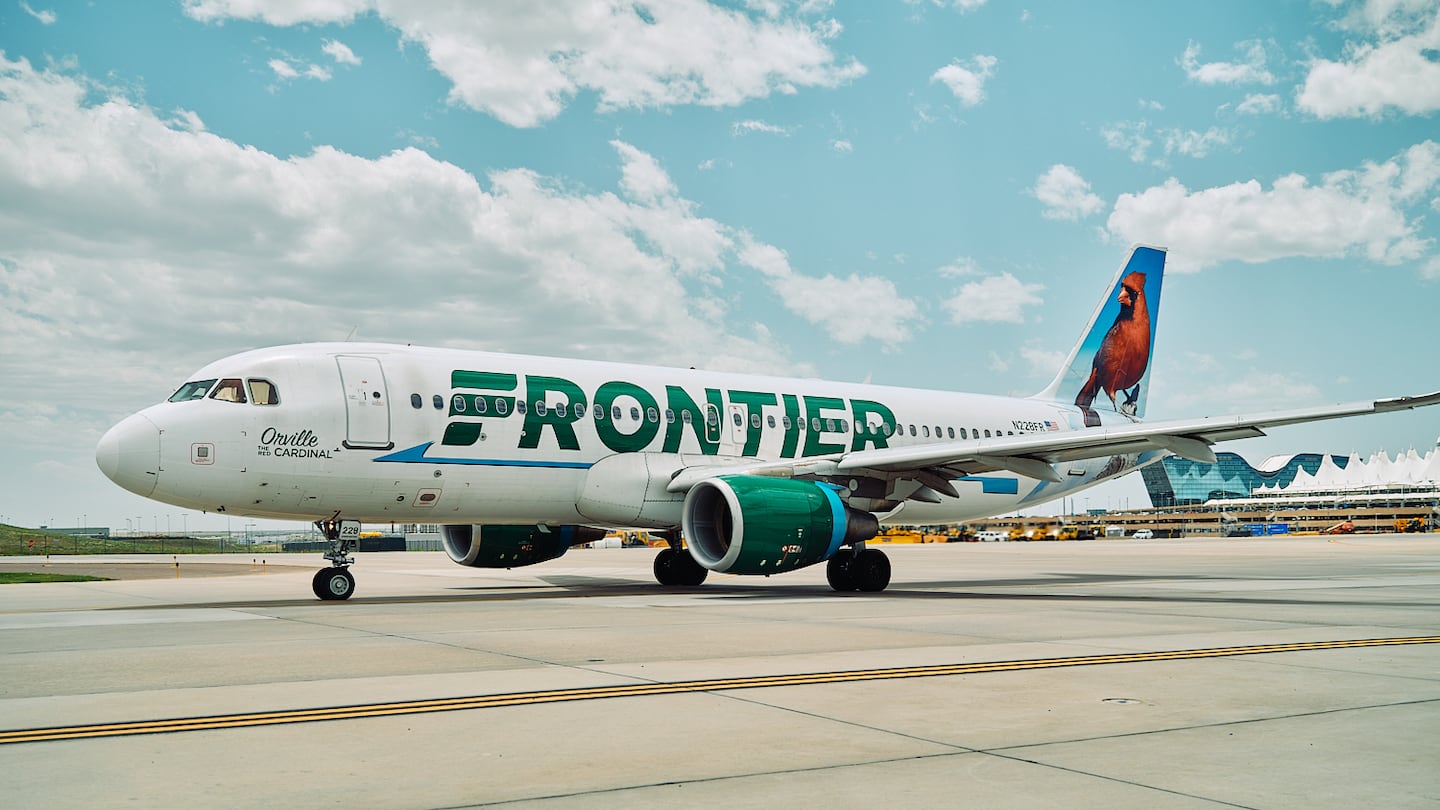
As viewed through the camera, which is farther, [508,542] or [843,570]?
[508,542]

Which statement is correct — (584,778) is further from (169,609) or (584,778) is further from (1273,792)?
(169,609)

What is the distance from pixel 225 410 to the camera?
16.5 m

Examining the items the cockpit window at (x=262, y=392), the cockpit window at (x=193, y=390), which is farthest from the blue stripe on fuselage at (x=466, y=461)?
the cockpit window at (x=193, y=390)

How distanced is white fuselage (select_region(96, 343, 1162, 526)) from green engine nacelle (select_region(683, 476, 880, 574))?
1631 millimetres

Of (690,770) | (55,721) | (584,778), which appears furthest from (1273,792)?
(55,721)

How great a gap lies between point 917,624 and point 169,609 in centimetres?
1028

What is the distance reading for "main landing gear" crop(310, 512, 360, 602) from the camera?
17531 mm

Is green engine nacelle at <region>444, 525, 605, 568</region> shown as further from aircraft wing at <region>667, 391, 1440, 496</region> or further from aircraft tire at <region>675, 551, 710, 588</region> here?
aircraft wing at <region>667, 391, 1440, 496</region>

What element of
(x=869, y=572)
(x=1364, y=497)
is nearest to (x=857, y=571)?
(x=869, y=572)

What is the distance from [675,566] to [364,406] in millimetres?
7735

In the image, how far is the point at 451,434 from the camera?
59.8 feet

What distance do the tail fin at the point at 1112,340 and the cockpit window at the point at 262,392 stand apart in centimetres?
1909

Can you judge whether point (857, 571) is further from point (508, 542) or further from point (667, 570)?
point (508, 542)

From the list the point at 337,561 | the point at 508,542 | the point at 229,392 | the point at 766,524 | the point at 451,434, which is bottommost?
the point at 337,561
